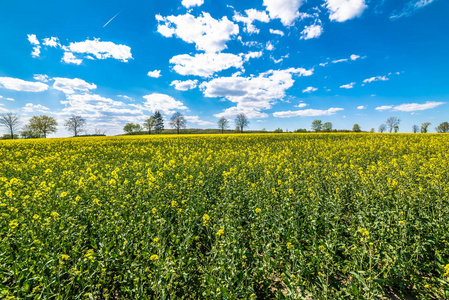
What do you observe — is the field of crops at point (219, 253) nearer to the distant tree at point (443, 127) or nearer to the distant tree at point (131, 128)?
the distant tree at point (131, 128)

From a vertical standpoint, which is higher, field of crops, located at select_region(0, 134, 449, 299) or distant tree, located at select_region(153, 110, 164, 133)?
distant tree, located at select_region(153, 110, 164, 133)

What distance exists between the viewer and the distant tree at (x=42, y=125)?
7175 cm

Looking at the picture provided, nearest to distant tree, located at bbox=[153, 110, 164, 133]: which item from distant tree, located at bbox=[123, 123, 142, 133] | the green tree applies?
distant tree, located at bbox=[123, 123, 142, 133]

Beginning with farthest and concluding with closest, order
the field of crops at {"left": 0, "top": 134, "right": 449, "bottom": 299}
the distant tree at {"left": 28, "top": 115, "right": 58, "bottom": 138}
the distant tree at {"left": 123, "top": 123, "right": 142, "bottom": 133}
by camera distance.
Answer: the distant tree at {"left": 123, "top": 123, "right": 142, "bottom": 133} < the distant tree at {"left": 28, "top": 115, "right": 58, "bottom": 138} < the field of crops at {"left": 0, "top": 134, "right": 449, "bottom": 299}

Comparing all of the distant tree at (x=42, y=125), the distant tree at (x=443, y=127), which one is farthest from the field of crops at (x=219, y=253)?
the distant tree at (x=443, y=127)

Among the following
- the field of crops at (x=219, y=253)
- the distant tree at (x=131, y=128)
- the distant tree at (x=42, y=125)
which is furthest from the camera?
the distant tree at (x=131, y=128)

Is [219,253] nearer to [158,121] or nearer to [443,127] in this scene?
[158,121]

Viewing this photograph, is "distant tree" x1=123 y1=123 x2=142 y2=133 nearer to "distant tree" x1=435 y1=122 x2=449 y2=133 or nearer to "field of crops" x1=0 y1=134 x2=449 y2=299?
"field of crops" x1=0 y1=134 x2=449 y2=299

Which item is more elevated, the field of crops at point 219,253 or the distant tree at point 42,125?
the distant tree at point 42,125

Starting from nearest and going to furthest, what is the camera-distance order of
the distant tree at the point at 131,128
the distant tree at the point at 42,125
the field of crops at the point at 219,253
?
1. the field of crops at the point at 219,253
2. the distant tree at the point at 42,125
3. the distant tree at the point at 131,128

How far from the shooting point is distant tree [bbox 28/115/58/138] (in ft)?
235

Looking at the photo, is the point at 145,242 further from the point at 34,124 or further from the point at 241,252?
the point at 34,124

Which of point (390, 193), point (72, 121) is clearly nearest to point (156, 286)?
point (390, 193)

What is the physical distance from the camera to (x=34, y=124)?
7100cm
